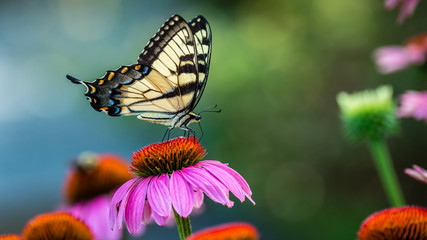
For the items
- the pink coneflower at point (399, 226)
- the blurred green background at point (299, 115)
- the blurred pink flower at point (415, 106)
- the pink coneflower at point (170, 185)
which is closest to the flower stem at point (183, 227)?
the pink coneflower at point (170, 185)

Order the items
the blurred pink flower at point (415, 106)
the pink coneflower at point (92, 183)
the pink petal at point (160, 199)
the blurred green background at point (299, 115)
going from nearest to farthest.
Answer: the pink petal at point (160, 199) → the blurred pink flower at point (415, 106) → the pink coneflower at point (92, 183) → the blurred green background at point (299, 115)

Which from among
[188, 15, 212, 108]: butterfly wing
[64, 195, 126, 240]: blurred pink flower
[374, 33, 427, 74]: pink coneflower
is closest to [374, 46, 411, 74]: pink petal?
[374, 33, 427, 74]: pink coneflower

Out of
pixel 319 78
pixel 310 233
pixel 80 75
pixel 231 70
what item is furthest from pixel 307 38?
pixel 80 75

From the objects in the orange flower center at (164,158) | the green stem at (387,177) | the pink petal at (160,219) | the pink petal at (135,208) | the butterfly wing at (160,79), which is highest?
the butterfly wing at (160,79)

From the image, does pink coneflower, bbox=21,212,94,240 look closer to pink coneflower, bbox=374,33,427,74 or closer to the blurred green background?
pink coneflower, bbox=374,33,427,74

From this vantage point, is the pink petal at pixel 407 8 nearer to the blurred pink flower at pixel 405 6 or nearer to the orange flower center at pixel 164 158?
the blurred pink flower at pixel 405 6

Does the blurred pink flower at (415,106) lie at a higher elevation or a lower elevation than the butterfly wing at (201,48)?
lower

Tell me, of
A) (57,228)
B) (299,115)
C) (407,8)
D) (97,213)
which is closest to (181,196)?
(57,228)
